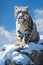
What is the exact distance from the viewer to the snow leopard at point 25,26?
3975 mm

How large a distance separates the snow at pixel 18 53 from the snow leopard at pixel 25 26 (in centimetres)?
12

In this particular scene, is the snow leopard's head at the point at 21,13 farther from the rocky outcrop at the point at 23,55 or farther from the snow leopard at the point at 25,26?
the rocky outcrop at the point at 23,55

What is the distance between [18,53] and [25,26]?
0.40 meters

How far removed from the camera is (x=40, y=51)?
13.5ft

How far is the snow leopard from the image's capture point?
156 inches

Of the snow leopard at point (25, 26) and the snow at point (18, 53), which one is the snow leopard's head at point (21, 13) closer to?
the snow leopard at point (25, 26)

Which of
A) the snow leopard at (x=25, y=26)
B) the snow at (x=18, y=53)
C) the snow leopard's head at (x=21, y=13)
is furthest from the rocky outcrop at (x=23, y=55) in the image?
the snow leopard's head at (x=21, y=13)

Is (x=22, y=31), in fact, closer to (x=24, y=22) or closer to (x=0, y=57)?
(x=24, y=22)

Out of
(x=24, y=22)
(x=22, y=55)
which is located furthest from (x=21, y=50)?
(x=24, y=22)

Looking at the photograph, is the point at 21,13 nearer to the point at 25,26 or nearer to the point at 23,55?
the point at 25,26

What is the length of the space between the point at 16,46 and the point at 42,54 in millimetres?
389

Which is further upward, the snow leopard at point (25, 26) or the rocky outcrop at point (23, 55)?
the snow leopard at point (25, 26)

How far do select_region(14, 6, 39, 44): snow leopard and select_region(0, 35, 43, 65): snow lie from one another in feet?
0.40

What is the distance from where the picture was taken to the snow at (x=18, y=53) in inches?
155
